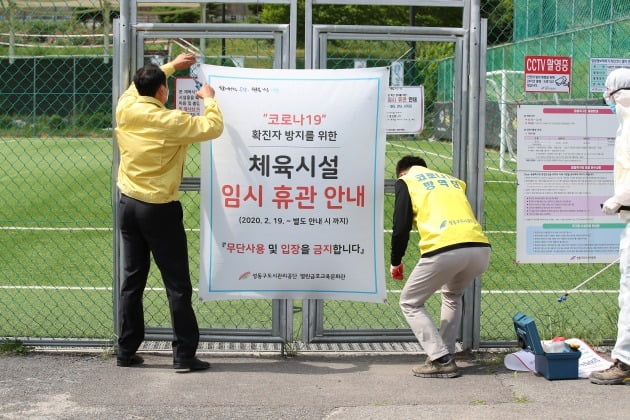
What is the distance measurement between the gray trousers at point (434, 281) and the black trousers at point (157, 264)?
4.72ft

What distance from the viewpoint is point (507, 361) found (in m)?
6.52

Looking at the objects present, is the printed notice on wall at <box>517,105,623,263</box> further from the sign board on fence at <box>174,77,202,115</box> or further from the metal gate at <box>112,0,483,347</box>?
the sign board on fence at <box>174,77,202,115</box>

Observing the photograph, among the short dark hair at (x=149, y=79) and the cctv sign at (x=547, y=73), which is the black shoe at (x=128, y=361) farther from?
the cctv sign at (x=547, y=73)

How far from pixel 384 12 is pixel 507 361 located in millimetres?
43110

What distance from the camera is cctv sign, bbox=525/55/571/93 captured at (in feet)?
21.9

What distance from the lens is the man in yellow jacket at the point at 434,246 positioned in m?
6.16

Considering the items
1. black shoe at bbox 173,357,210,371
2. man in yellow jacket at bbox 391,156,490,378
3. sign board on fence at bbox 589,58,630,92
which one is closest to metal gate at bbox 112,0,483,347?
black shoe at bbox 173,357,210,371

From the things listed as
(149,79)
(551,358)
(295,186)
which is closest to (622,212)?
(551,358)

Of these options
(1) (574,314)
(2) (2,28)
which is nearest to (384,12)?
(2) (2,28)

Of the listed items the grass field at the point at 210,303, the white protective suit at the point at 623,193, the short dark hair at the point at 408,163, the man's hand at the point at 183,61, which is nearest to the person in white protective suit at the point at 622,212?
the white protective suit at the point at 623,193

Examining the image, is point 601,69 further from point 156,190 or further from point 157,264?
point 157,264

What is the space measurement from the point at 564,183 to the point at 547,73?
0.78 m

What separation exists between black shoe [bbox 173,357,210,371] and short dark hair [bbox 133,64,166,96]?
1.75 metres

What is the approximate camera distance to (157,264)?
6.34 metres
